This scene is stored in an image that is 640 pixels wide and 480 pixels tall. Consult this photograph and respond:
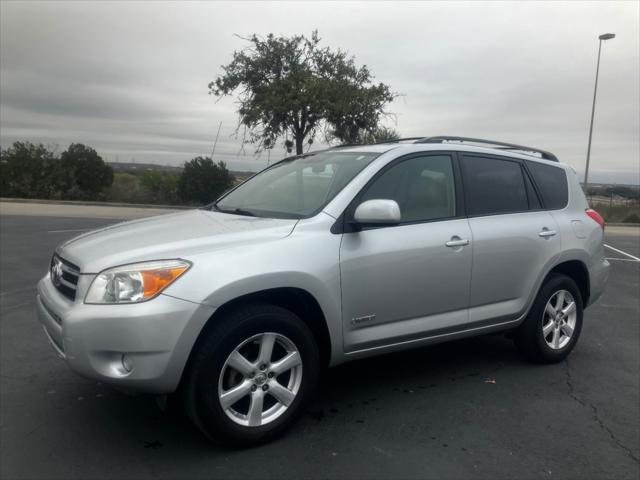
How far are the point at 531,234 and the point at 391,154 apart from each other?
1373mm

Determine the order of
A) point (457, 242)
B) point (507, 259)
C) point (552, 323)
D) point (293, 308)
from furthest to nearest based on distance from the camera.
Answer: point (552, 323) → point (507, 259) → point (457, 242) → point (293, 308)

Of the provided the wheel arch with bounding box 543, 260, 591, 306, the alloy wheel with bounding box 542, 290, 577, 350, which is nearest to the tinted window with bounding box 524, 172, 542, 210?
the wheel arch with bounding box 543, 260, 591, 306

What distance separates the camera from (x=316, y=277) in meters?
3.31

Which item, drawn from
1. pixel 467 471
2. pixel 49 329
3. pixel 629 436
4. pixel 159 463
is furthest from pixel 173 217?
pixel 629 436

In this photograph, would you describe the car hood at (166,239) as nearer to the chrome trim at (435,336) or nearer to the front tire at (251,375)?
the front tire at (251,375)

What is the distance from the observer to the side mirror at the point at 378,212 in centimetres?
338

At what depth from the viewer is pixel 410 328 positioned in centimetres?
381

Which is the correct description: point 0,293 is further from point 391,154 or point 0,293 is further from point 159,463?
point 391,154

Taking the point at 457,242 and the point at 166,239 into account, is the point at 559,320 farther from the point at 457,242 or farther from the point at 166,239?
the point at 166,239

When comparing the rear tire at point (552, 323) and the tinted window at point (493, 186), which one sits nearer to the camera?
the tinted window at point (493, 186)

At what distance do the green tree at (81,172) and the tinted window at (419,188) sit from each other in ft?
71.7

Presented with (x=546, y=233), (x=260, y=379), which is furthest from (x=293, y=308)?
(x=546, y=233)

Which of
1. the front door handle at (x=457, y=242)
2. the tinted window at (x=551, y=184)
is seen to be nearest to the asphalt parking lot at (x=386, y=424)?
the front door handle at (x=457, y=242)

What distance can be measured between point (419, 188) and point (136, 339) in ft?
7.11
